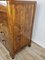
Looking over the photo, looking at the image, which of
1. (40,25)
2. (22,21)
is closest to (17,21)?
(22,21)

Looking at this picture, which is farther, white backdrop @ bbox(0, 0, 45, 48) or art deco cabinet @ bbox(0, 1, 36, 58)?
white backdrop @ bbox(0, 0, 45, 48)

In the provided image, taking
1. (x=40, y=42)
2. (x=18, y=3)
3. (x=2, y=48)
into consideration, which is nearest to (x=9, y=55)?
(x=2, y=48)

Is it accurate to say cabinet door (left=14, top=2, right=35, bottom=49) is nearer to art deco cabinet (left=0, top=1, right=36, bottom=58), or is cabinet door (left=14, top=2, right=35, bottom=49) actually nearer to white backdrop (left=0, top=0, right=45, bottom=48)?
art deco cabinet (left=0, top=1, right=36, bottom=58)

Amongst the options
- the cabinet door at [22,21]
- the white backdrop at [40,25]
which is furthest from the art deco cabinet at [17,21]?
the white backdrop at [40,25]

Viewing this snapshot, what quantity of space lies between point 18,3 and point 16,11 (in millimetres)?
111

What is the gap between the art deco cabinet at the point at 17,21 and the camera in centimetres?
117

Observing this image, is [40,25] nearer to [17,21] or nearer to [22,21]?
[22,21]

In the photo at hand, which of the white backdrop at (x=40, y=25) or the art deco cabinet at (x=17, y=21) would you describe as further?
the white backdrop at (x=40, y=25)

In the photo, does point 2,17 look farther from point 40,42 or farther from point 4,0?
point 40,42

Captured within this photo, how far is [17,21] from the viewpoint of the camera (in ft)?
4.20

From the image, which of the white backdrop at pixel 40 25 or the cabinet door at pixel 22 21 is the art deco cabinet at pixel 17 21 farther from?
the white backdrop at pixel 40 25

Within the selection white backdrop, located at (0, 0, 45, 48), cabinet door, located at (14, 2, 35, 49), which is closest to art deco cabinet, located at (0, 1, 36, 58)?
cabinet door, located at (14, 2, 35, 49)

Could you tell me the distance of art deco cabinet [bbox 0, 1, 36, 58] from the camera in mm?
1172

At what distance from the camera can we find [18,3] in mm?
1151
